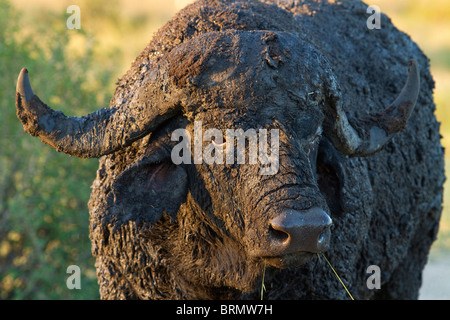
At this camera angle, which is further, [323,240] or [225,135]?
[225,135]

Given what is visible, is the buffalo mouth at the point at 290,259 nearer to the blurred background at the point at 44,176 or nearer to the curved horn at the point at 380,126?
the curved horn at the point at 380,126

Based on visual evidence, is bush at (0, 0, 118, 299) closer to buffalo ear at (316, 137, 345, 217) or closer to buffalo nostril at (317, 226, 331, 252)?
buffalo ear at (316, 137, 345, 217)

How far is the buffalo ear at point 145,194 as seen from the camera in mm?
5020

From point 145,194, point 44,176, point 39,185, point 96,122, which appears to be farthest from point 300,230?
point 44,176

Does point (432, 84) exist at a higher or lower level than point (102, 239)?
higher

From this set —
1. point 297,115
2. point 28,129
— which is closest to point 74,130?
point 28,129

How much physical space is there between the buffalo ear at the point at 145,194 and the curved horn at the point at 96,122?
0.68ft

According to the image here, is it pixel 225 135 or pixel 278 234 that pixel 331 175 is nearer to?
pixel 225 135

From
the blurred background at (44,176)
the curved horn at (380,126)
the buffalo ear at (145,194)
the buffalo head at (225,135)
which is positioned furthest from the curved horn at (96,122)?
the blurred background at (44,176)

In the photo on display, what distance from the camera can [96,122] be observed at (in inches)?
200

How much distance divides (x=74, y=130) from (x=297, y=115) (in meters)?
1.41

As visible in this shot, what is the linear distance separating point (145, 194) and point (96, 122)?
56 cm
